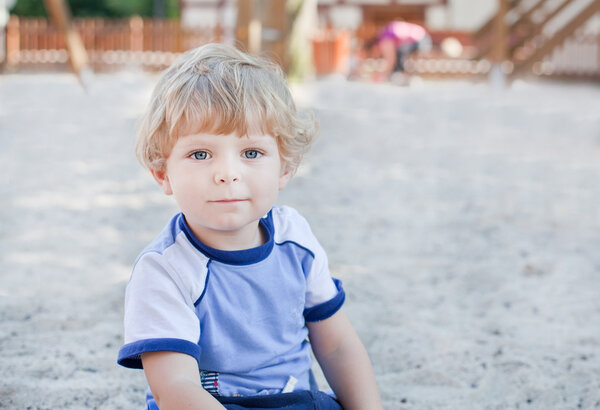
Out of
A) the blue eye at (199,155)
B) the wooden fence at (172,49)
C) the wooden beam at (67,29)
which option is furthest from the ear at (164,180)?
the wooden fence at (172,49)

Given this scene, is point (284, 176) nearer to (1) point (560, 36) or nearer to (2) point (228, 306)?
(2) point (228, 306)

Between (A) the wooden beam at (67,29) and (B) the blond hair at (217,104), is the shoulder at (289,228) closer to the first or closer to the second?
(B) the blond hair at (217,104)

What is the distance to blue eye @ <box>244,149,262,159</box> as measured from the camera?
1.52 m

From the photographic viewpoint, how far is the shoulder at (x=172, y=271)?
146cm

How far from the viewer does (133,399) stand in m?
2.11

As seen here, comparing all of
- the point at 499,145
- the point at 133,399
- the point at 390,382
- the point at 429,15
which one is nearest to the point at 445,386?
the point at 390,382

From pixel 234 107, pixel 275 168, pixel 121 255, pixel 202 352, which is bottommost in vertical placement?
pixel 121 255

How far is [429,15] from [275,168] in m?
18.1

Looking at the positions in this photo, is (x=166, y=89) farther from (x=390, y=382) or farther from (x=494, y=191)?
(x=494, y=191)

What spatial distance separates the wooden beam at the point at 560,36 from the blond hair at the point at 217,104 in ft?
35.7

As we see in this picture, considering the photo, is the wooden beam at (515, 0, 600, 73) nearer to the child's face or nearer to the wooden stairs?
the wooden stairs

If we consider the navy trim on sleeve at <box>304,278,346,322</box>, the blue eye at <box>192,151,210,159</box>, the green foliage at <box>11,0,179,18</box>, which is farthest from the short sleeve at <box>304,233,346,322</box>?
the green foliage at <box>11,0,179,18</box>

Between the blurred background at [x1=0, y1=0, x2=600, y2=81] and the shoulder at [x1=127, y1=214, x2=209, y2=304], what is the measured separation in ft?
20.6

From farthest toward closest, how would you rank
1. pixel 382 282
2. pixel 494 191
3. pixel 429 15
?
1. pixel 429 15
2. pixel 494 191
3. pixel 382 282
